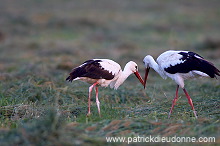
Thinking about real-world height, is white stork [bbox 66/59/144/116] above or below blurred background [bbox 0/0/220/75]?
below

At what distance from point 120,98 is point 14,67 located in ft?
15.4

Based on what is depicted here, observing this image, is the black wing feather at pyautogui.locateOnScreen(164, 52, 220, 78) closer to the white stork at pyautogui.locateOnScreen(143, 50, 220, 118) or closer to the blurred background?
the white stork at pyautogui.locateOnScreen(143, 50, 220, 118)

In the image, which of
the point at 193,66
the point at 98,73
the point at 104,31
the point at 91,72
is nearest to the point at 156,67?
the point at 193,66

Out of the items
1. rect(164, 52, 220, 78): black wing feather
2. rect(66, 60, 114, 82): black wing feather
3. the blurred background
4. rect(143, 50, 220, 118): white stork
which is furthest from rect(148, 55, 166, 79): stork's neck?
the blurred background

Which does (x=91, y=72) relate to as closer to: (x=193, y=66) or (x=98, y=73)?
(x=98, y=73)

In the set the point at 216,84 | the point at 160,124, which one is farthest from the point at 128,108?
the point at 216,84

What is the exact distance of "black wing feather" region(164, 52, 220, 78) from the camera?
6598 millimetres

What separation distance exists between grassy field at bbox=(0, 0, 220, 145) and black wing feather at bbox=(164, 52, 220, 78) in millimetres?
714

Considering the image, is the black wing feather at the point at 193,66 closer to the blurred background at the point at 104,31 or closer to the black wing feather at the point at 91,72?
the black wing feather at the point at 91,72

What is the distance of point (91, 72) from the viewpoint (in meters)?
7.18

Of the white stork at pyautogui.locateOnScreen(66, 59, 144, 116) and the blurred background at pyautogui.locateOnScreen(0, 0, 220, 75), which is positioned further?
the blurred background at pyautogui.locateOnScreen(0, 0, 220, 75)

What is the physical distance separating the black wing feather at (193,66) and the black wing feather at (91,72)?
3.98 feet

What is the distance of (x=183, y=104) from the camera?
7641mm

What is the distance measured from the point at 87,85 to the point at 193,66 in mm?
3315
